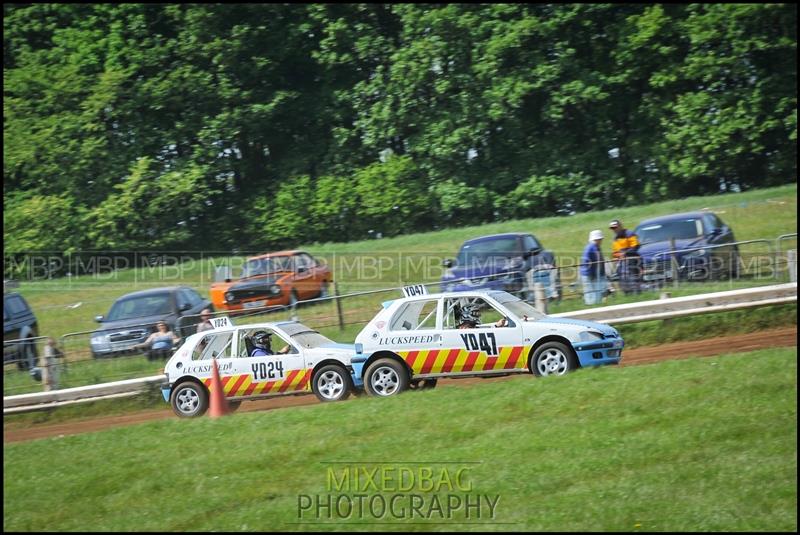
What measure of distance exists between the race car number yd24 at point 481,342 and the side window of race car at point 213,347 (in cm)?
362

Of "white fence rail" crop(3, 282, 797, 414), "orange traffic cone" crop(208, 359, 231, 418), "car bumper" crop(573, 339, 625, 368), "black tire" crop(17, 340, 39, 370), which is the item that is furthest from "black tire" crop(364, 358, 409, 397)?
"black tire" crop(17, 340, 39, 370)

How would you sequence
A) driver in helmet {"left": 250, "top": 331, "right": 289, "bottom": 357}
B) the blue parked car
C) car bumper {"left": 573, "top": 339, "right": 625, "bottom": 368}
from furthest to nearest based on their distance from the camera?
the blue parked car
driver in helmet {"left": 250, "top": 331, "right": 289, "bottom": 357}
car bumper {"left": 573, "top": 339, "right": 625, "bottom": 368}

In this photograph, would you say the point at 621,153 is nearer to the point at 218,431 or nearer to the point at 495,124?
the point at 495,124

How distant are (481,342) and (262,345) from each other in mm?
3352

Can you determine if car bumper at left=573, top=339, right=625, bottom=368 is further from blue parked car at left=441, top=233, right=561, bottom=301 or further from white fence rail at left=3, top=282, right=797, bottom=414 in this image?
blue parked car at left=441, top=233, right=561, bottom=301

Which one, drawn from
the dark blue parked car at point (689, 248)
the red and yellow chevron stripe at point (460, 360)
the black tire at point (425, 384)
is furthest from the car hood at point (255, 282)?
the red and yellow chevron stripe at point (460, 360)

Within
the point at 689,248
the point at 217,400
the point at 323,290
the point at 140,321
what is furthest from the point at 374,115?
the point at 217,400

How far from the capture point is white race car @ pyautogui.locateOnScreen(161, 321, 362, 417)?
14.1m

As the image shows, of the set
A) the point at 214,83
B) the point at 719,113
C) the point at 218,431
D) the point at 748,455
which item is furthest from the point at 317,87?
the point at 748,455

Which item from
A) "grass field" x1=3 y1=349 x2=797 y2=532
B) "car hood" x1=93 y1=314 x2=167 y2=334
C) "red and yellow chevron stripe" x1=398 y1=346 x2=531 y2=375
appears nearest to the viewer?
"grass field" x1=3 y1=349 x2=797 y2=532

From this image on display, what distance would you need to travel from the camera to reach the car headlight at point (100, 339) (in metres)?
18.2

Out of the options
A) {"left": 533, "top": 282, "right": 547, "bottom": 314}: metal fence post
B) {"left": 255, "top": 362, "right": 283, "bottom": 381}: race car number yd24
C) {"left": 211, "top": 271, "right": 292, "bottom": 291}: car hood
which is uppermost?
{"left": 211, "top": 271, "right": 292, "bottom": 291}: car hood

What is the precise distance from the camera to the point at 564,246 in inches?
1087

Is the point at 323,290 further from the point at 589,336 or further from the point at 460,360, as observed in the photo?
the point at 589,336
